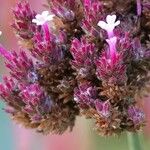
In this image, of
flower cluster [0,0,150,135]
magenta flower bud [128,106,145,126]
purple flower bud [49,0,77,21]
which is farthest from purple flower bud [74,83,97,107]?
purple flower bud [49,0,77,21]

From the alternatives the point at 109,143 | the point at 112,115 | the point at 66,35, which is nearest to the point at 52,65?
the point at 66,35

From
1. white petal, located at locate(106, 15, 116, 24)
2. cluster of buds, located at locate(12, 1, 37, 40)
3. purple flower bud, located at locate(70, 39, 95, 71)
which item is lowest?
purple flower bud, located at locate(70, 39, 95, 71)

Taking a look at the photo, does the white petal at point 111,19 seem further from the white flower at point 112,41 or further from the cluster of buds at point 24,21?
the cluster of buds at point 24,21

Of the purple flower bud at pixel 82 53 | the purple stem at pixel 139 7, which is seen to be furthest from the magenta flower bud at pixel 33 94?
the purple stem at pixel 139 7

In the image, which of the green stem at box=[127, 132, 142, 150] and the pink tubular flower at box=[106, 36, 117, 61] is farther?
the green stem at box=[127, 132, 142, 150]

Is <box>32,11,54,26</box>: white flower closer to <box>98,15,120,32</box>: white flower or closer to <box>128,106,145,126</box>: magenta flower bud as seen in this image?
<box>98,15,120,32</box>: white flower

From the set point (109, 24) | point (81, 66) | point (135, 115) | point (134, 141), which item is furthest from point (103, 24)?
point (134, 141)

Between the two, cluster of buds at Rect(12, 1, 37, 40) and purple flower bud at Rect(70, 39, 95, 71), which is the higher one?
cluster of buds at Rect(12, 1, 37, 40)

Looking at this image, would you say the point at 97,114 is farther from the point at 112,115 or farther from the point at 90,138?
the point at 90,138
